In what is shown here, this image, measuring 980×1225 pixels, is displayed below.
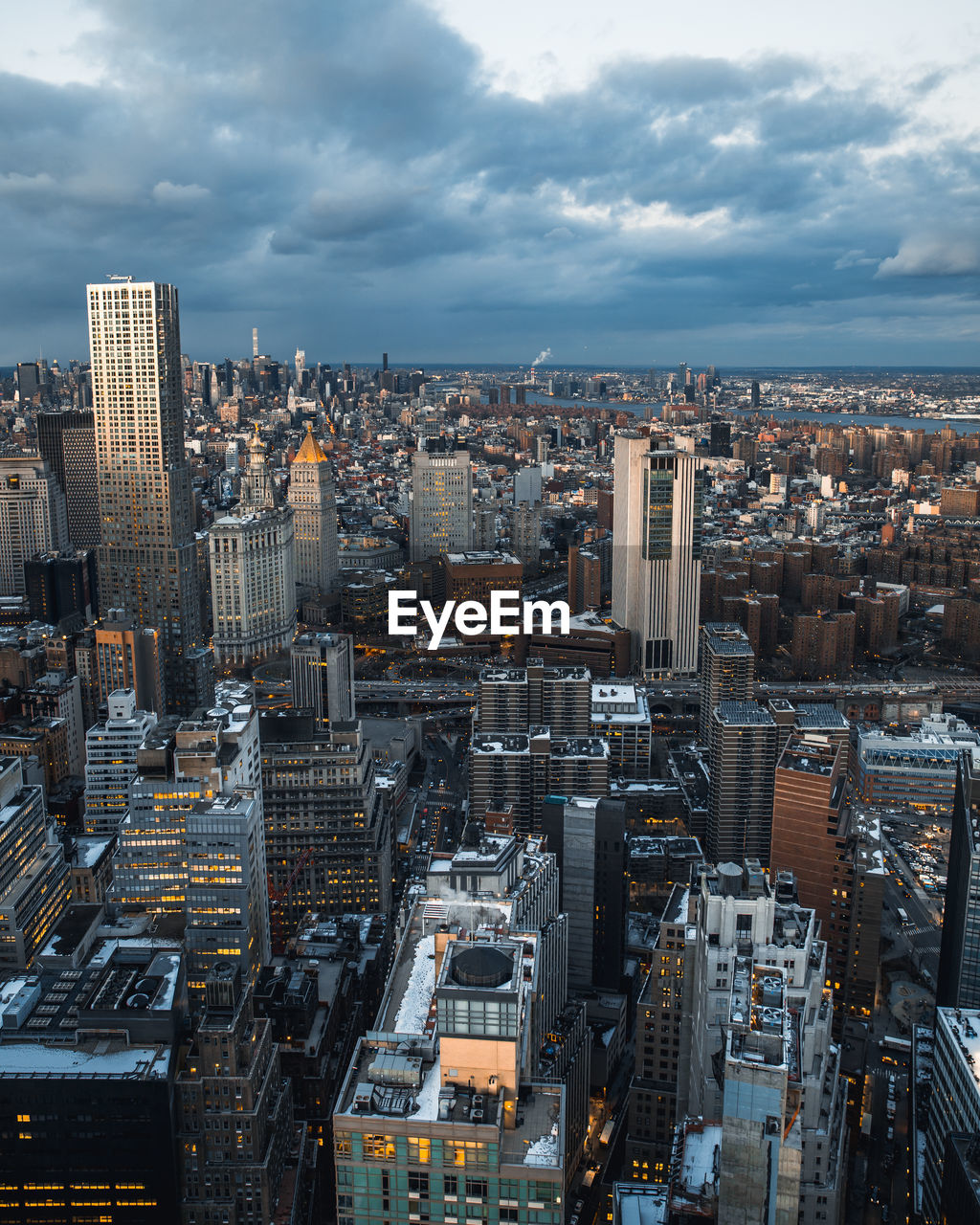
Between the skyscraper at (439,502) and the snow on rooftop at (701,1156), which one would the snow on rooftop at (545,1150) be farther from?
the skyscraper at (439,502)

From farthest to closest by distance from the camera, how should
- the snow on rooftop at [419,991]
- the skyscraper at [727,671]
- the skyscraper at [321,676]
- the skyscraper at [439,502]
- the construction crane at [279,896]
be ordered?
the skyscraper at [439,502] → the skyscraper at [727,671] → the skyscraper at [321,676] → the construction crane at [279,896] → the snow on rooftop at [419,991]

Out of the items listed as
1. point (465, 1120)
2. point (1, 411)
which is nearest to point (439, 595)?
point (465, 1120)

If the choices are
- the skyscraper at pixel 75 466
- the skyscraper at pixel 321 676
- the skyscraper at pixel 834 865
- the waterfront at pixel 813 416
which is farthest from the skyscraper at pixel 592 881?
the waterfront at pixel 813 416

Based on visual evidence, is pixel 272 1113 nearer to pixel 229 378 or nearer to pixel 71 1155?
pixel 71 1155

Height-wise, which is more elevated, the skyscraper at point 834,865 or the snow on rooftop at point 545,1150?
the snow on rooftop at point 545,1150

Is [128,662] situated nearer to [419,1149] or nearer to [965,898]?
[965,898]

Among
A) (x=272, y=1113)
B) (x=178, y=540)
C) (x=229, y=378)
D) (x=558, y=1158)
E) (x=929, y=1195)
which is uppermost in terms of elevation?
(x=229, y=378)

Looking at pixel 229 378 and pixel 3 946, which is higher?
pixel 229 378
